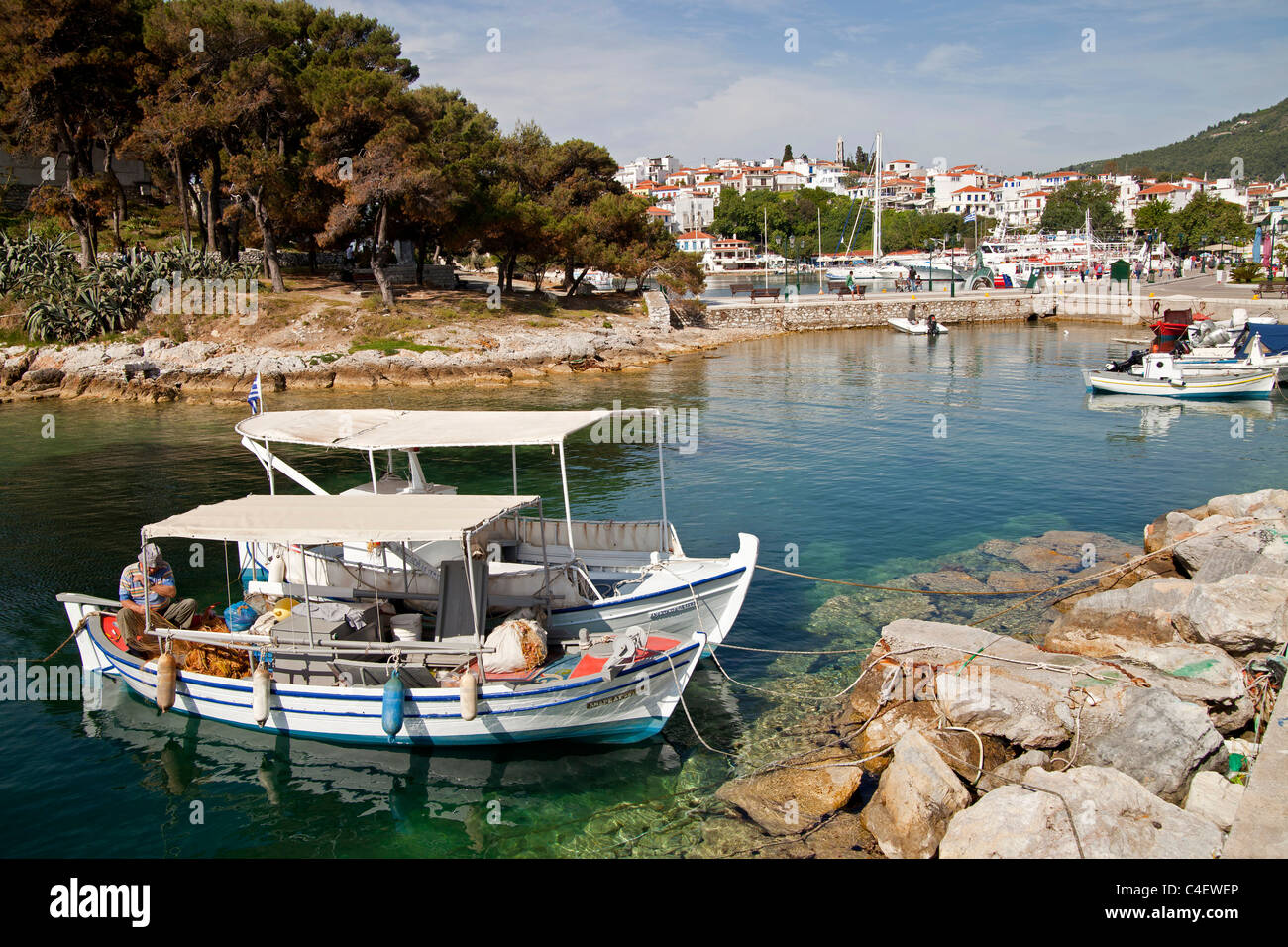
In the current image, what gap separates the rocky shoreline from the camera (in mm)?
40000

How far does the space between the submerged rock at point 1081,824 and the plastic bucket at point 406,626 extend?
788 cm

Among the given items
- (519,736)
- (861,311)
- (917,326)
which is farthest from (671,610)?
(861,311)

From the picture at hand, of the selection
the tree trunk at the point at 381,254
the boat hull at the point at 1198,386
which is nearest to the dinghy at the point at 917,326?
the boat hull at the point at 1198,386

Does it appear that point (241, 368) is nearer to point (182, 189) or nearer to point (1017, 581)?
point (182, 189)

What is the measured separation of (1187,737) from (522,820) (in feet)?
26.1

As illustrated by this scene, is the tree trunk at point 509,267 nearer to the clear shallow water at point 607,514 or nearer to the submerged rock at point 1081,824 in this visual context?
the clear shallow water at point 607,514

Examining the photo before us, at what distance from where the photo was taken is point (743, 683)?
1405 centimetres

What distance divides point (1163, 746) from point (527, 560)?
9.86m

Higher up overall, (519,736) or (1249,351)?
(1249,351)

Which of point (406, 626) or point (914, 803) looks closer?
point (914, 803)

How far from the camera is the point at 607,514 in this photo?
22188mm

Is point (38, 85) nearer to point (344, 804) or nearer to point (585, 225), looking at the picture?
point (585, 225)

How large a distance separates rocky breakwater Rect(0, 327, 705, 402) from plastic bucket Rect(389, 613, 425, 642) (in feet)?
97.8
